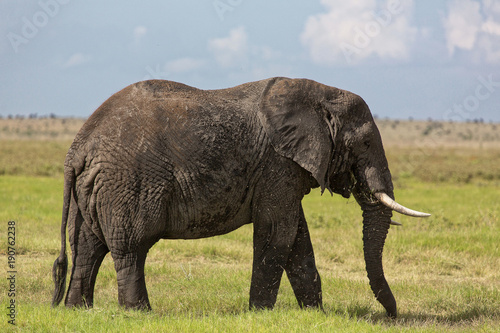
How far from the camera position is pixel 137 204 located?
6.04m

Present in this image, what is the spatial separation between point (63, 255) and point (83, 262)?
9.8 inches

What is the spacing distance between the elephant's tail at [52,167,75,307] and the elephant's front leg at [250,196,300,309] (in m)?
1.97

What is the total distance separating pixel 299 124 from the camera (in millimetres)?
6500

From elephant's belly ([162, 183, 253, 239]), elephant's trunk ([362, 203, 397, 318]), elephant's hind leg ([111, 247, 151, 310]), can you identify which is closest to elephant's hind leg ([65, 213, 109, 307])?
elephant's hind leg ([111, 247, 151, 310])

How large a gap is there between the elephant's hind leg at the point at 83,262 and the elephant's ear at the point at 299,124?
7.33ft

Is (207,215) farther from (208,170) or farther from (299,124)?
(299,124)

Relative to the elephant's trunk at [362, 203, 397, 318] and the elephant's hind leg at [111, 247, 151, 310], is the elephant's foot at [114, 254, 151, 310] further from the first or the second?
the elephant's trunk at [362, 203, 397, 318]

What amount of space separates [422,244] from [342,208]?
6558mm

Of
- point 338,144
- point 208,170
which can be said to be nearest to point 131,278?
point 208,170

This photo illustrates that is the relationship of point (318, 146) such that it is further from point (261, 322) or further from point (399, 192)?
point (399, 192)

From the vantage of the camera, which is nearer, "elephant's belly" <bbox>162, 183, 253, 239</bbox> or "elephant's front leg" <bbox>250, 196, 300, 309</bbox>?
"elephant's belly" <bbox>162, 183, 253, 239</bbox>

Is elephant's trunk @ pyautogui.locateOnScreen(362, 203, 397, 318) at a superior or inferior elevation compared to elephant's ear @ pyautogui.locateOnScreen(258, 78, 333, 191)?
inferior

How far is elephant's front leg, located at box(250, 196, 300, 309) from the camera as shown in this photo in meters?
6.43

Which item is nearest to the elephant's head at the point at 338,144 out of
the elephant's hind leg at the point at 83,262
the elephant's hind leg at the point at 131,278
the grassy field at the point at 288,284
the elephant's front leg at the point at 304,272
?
the elephant's front leg at the point at 304,272
